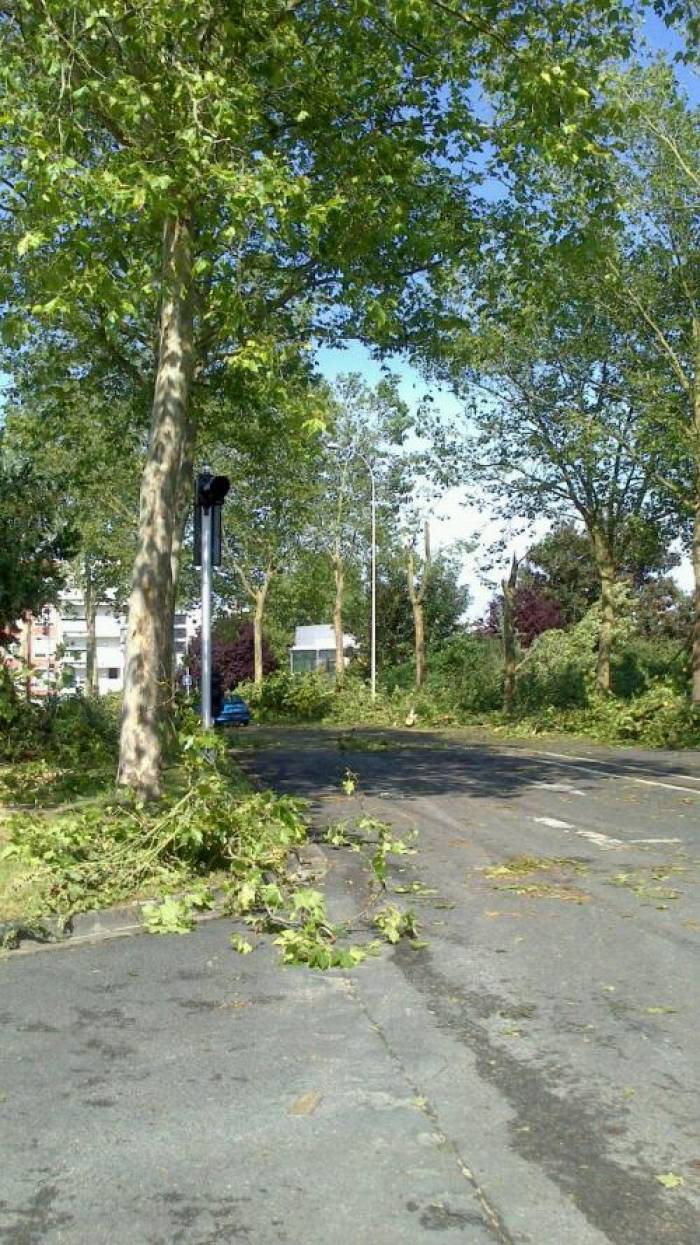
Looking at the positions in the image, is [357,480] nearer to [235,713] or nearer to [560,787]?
[235,713]

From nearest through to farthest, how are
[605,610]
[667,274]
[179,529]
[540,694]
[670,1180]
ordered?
[670,1180] → [179,529] → [667,274] → [605,610] → [540,694]

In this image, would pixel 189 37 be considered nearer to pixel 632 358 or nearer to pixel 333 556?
pixel 632 358

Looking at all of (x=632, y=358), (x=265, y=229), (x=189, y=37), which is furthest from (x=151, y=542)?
(x=632, y=358)

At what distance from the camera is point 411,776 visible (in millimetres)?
17344

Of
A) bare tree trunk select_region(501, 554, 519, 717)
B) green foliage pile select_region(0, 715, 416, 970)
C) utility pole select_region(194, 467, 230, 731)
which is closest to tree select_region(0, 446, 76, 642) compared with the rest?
utility pole select_region(194, 467, 230, 731)

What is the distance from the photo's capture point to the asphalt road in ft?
12.0

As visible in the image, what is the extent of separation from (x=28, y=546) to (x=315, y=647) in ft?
158

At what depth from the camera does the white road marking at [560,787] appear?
14.9 meters

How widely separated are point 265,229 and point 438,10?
311 centimetres

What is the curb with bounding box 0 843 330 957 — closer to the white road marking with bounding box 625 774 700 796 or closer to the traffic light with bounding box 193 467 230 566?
the traffic light with bounding box 193 467 230 566

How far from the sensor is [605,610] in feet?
108

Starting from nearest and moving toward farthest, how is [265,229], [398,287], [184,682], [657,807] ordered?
[265,229] → [657,807] → [398,287] → [184,682]

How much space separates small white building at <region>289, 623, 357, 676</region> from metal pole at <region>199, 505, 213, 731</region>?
154 ft

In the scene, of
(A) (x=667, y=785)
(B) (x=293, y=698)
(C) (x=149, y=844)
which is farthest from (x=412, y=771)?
(B) (x=293, y=698)
